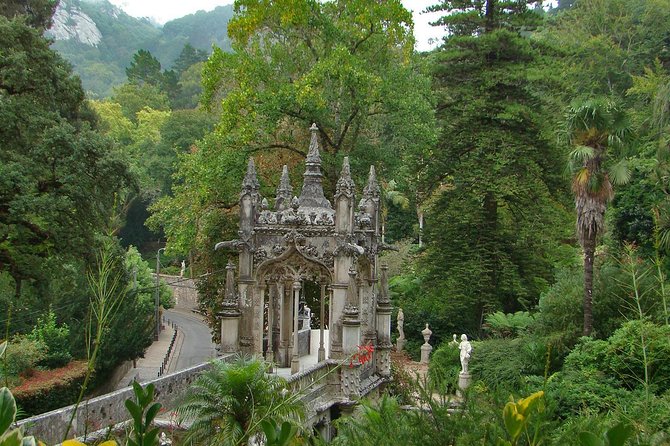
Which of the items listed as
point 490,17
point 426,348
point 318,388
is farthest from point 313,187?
point 490,17

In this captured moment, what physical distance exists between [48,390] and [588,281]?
13.9 meters

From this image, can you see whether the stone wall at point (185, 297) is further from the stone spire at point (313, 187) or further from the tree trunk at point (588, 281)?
the tree trunk at point (588, 281)

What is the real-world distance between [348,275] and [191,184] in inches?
481

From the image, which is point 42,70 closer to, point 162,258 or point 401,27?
point 401,27

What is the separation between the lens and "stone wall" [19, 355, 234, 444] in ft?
30.0

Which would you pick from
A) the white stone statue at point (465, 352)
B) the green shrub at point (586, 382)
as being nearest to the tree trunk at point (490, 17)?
the white stone statue at point (465, 352)

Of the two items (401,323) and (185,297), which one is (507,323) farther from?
(185,297)

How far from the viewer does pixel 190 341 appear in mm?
39000

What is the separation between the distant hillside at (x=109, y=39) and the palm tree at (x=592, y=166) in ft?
331

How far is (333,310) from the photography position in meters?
15.7

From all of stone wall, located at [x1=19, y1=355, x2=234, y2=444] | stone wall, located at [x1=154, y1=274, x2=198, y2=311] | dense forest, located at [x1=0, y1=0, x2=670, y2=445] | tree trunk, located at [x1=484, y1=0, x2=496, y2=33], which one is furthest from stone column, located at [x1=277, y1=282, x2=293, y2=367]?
stone wall, located at [x1=154, y1=274, x2=198, y2=311]

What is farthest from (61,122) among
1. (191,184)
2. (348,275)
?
(348,275)

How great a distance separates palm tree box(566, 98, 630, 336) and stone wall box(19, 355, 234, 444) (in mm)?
11370

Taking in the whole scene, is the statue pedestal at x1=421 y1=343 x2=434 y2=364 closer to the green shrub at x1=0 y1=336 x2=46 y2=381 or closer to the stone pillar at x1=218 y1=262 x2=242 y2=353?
the stone pillar at x1=218 y1=262 x2=242 y2=353
